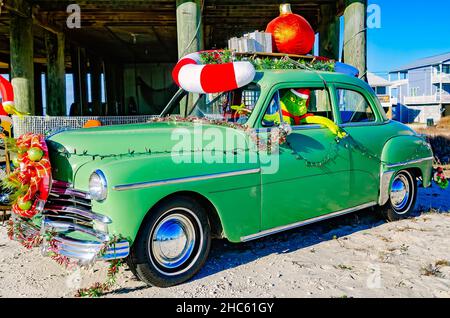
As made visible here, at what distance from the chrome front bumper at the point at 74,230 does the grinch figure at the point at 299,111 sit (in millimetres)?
1960

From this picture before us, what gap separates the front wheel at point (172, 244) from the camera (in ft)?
9.75

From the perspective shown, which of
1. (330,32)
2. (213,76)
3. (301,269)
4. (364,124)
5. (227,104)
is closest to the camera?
(301,269)

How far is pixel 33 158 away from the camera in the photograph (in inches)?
118

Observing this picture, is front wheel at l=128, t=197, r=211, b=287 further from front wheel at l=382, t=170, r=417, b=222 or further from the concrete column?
the concrete column

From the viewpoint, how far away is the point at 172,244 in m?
3.13

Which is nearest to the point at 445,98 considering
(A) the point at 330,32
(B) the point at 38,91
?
(A) the point at 330,32

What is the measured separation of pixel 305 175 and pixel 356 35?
4415mm

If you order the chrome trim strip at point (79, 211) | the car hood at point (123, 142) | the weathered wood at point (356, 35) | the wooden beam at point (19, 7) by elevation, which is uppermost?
the wooden beam at point (19, 7)

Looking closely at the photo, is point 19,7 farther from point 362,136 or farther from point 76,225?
point 362,136

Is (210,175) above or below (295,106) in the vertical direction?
below

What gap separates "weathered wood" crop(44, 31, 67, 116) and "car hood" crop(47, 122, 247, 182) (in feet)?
24.6

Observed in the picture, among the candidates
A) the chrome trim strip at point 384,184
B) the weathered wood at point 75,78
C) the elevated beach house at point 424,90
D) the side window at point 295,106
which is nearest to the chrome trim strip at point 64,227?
the side window at point 295,106

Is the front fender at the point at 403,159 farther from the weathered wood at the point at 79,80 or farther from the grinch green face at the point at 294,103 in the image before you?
the weathered wood at the point at 79,80

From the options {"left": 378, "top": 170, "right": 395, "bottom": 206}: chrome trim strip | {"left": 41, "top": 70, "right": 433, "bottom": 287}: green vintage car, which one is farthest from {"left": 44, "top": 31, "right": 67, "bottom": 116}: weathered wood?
{"left": 378, "top": 170, "right": 395, "bottom": 206}: chrome trim strip
